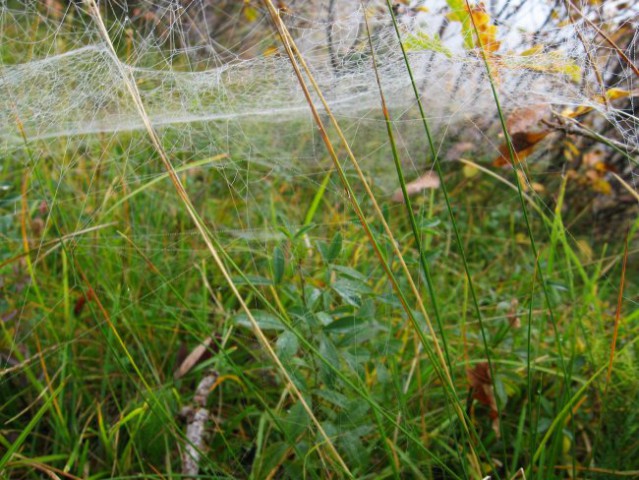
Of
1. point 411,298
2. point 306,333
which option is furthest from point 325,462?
point 411,298

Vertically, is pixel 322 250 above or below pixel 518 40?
below

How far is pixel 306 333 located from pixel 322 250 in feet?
0.66

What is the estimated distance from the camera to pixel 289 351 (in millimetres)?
998

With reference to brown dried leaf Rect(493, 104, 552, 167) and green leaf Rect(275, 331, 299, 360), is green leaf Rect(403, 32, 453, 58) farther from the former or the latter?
green leaf Rect(275, 331, 299, 360)

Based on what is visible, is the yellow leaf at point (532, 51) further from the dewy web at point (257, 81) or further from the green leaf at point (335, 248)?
Result: the green leaf at point (335, 248)

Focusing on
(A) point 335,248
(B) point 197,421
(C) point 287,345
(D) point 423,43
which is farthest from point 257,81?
(B) point 197,421

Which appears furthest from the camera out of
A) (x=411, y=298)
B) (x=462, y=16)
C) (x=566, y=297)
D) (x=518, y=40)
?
(x=566, y=297)

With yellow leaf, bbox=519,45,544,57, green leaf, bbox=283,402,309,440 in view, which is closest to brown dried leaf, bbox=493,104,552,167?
yellow leaf, bbox=519,45,544,57

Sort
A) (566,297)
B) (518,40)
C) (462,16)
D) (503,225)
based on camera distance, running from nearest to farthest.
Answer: (462,16) < (518,40) < (566,297) < (503,225)

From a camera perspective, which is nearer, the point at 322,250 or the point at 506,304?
the point at 322,250

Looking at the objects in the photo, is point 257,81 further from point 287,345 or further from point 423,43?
point 287,345

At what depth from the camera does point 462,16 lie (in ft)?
4.06

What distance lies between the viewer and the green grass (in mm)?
1047

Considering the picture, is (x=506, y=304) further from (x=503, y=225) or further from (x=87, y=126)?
(x=87, y=126)
